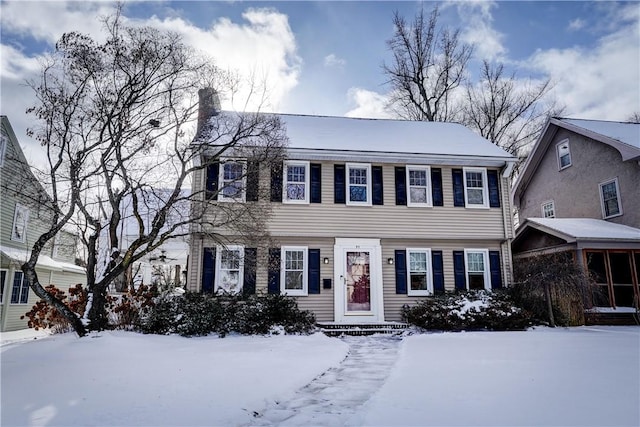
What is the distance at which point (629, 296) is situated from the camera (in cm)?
1323

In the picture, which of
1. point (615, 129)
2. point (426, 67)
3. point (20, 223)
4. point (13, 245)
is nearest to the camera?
point (13, 245)

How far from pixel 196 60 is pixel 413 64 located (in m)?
17.4

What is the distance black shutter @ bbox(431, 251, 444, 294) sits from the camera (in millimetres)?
12258

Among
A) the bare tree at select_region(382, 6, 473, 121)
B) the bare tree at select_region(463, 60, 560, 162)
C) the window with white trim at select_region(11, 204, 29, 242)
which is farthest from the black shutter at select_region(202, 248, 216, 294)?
the bare tree at select_region(463, 60, 560, 162)

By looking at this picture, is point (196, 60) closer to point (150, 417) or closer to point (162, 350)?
point (162, 350)

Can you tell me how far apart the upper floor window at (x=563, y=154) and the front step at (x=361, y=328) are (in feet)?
38.0

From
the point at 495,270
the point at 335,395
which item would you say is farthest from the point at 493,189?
the point at 335,395

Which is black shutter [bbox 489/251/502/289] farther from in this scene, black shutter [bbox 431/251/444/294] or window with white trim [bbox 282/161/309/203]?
window with white trim [bbox 282/161/309/203]

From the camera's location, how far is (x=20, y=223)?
15977 mm

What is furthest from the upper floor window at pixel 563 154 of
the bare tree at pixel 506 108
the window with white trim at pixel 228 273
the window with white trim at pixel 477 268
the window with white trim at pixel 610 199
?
the window with white trim at pixel 228 273

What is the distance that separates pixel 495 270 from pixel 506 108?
1369cm

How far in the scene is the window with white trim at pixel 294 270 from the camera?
462 inches

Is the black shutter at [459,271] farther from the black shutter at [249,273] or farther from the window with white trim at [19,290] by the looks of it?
the window with white trim at [19,290]

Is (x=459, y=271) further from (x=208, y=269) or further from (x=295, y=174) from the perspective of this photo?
(x=208, y=269)
